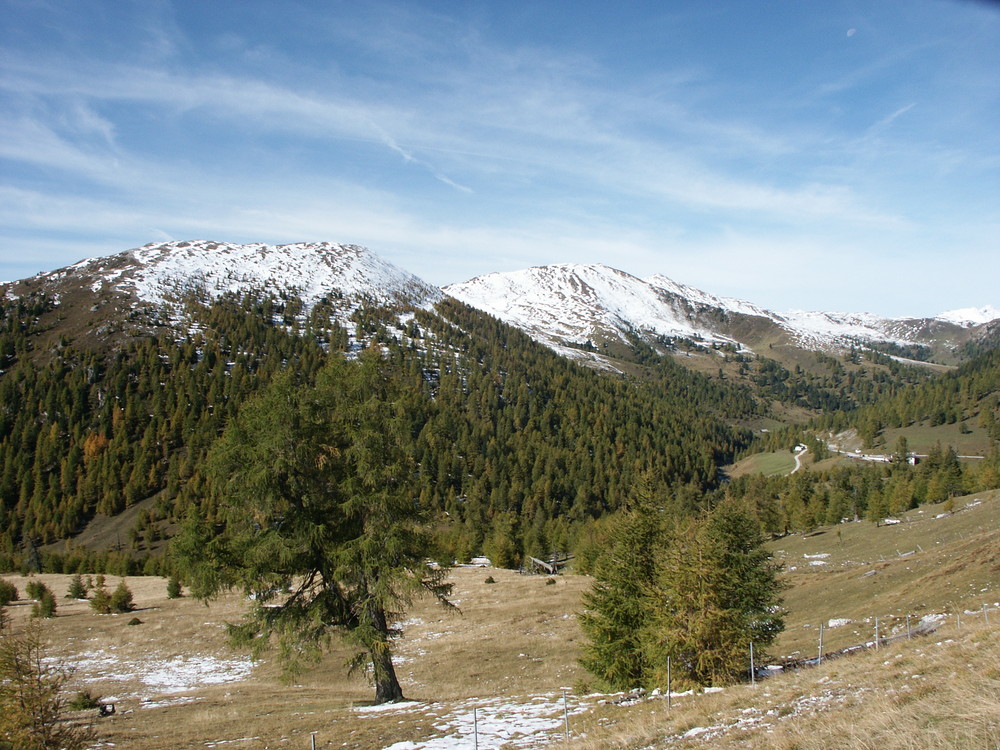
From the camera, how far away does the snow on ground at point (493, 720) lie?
1574 cm

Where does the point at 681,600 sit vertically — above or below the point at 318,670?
above

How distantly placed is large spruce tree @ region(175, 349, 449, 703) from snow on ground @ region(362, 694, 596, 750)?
257 cm

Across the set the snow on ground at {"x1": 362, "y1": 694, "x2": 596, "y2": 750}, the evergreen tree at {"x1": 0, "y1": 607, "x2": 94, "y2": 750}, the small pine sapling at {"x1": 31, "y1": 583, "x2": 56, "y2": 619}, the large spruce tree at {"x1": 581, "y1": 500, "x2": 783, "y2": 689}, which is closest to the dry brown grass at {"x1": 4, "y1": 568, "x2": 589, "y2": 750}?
the snow on ground at {"x1": 362, "y1": 694, "x2": 596, "y2": 750}

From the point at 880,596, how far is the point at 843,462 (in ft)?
582

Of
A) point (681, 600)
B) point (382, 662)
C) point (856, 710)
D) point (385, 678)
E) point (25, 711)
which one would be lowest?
point (385, 678)

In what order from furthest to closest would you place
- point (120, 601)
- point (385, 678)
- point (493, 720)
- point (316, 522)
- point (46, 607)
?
point (120, 601) → point (46, 607) → point (385, 678) → point (316, 522) → point (493, 720)

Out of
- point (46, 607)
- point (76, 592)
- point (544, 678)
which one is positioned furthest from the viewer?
point (76, 592)

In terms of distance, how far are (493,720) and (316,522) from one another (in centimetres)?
883

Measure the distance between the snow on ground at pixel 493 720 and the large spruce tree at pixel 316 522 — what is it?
2.57 meters

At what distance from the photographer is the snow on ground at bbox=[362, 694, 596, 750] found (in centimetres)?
1574

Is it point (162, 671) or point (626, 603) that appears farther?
point (162, 671)

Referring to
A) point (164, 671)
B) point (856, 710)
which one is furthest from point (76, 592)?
point (856, 710)

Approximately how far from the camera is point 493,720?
1908 centimetres

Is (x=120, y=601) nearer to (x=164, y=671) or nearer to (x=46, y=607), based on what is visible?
(x=46, y=607)
